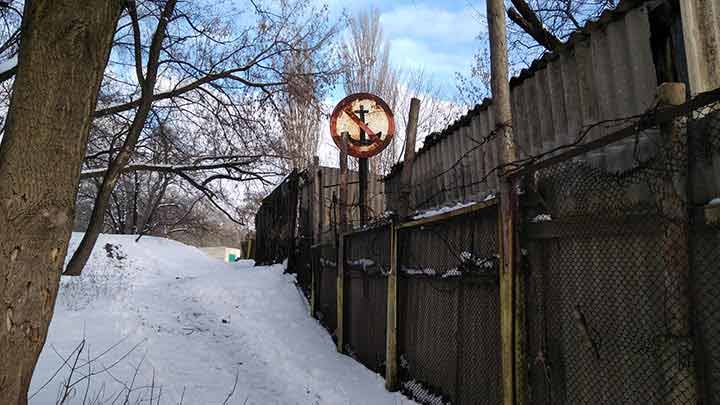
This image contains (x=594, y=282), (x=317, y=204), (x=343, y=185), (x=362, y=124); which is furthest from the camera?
(x=317, y=204)

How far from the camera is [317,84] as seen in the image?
1434 centimetres

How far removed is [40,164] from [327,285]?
6.17 meters

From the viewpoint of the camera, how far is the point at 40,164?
2.69 metres

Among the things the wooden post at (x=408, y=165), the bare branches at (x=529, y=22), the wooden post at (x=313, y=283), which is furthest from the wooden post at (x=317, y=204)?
the bare branches at (x=529, y=22)

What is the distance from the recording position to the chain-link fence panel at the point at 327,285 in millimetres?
8008

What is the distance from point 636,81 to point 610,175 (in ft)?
6.73

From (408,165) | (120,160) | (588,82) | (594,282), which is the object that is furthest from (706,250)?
(120,160)

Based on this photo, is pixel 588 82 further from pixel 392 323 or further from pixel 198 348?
pixel 198 348

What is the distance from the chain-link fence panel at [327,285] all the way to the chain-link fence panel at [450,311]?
113 inches

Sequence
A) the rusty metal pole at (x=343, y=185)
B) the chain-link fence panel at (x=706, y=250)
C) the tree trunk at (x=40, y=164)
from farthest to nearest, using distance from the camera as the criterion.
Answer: the rusty metal pole at (x=343, y=185) < the tree trunk at (x=40, y=164) < the chain-link fence panel at (x=706, y=250)

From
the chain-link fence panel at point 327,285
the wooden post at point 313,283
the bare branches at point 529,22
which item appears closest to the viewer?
the chain-link fence panel at point 327,285

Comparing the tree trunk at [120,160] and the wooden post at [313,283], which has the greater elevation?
the tree trunk at [120,160]

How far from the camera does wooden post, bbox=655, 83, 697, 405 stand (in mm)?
1994

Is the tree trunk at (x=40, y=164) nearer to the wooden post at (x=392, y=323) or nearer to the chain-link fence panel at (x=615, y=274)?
the chain-link fence panel at (x=615, y=274)
